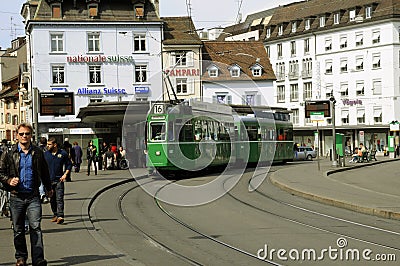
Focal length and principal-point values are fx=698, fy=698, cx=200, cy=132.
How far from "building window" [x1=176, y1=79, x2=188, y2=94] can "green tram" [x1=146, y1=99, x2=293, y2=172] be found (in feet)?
78.0

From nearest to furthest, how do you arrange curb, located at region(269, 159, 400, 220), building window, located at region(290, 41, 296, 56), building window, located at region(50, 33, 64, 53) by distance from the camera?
curb, located at region(269, 159, 400, 220) < building window, located at region(50, 33, 64, 53) < building window, located at region(290, 41, 296, 56)

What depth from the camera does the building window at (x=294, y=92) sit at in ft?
285

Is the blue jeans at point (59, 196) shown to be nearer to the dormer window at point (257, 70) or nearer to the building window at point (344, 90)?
the dormer window at point (257, 70)

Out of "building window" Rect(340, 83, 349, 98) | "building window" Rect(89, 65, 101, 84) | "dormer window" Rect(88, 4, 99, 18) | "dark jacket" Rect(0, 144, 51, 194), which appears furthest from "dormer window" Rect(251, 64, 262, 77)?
"dark jacket" Rect(0, 144, 51, 194)

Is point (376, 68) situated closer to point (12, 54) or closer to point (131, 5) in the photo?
point (131, 5)

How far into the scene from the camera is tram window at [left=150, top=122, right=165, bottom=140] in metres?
31.6

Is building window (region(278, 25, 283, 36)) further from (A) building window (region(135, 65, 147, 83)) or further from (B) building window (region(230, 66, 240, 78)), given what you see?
(A) building window (region(135, 65, 147, 83))

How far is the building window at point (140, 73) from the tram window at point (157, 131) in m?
32.4

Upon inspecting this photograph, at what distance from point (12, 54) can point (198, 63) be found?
143 ft

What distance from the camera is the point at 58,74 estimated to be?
61719 millimetres

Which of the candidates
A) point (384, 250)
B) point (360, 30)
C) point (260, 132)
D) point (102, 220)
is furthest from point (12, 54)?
point (384, 250)

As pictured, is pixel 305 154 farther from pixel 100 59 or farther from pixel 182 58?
pixel 100 59

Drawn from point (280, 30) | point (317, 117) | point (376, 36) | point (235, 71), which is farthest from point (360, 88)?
Answer: point (317, 117)

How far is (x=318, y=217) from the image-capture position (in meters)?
17.0
